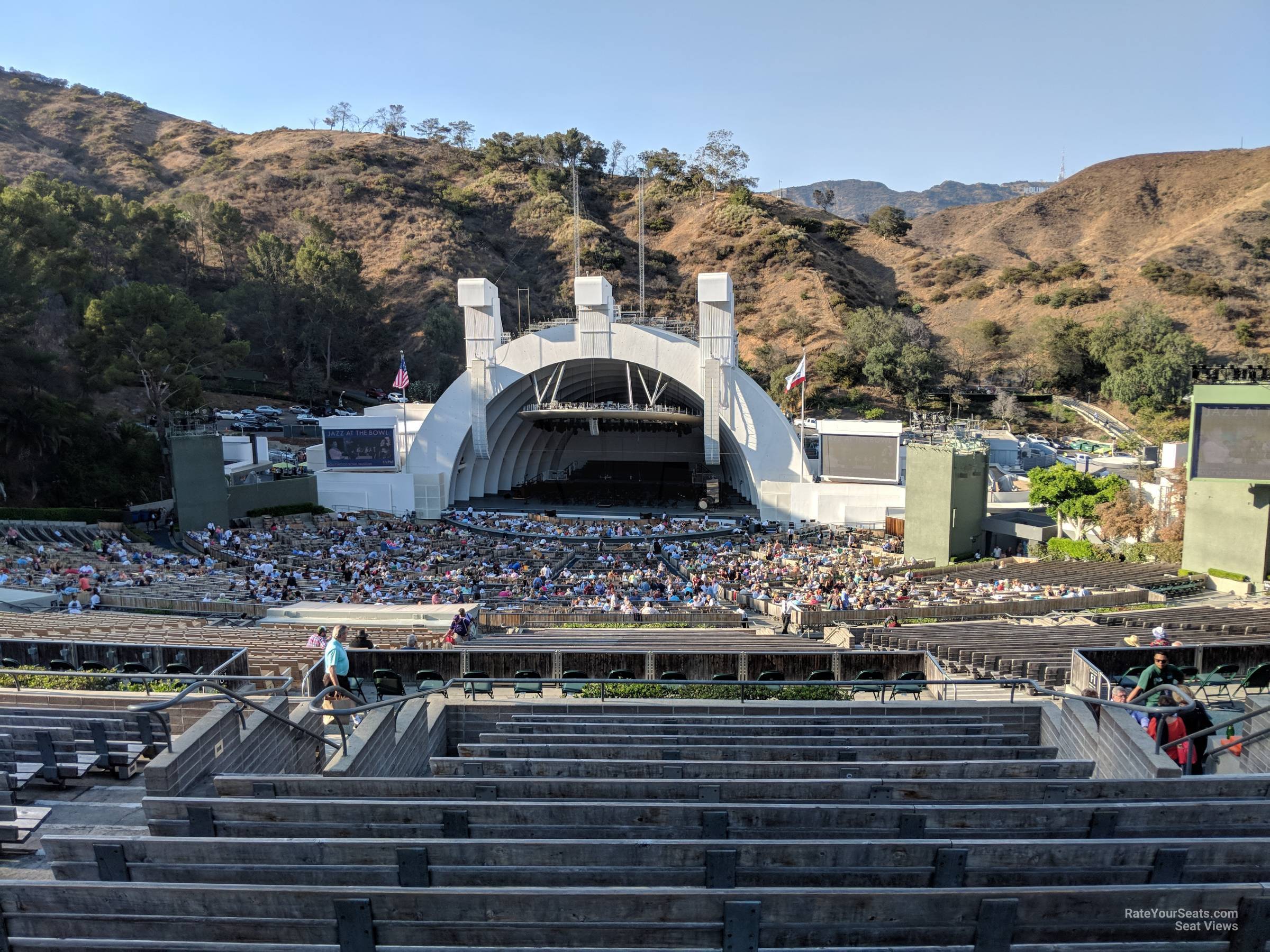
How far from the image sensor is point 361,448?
3794 cm

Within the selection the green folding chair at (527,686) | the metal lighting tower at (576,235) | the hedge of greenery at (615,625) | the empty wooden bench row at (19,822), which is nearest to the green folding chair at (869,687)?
the green folding chair at (527,686)

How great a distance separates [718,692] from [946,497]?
20735mm

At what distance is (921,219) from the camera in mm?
120500

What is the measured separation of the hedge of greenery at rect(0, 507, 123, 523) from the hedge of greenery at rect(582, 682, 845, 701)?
28228mm

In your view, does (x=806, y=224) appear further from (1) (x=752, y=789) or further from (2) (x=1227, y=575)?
(1) (x=752, y=789)

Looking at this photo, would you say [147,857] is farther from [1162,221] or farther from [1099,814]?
[1162,221]

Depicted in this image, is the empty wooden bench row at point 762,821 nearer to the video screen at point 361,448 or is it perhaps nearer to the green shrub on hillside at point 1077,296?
the video screen at point 361,448

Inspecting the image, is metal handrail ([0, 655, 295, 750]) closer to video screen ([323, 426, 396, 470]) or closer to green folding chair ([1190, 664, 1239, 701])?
green folding chair ([1190, 664, 1239, 701])

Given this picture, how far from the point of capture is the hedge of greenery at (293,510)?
35.6 m

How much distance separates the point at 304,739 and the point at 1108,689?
9088mm

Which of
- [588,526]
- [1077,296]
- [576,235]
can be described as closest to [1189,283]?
[1077,296]

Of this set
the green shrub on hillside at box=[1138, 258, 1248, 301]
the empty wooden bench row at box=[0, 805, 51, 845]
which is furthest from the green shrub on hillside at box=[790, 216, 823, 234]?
the empty wooden bench row at box=[0, 805, 51, 845]

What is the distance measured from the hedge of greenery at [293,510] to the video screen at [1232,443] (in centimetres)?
3226

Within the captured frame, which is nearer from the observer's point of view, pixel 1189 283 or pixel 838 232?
pixel 1189 283
